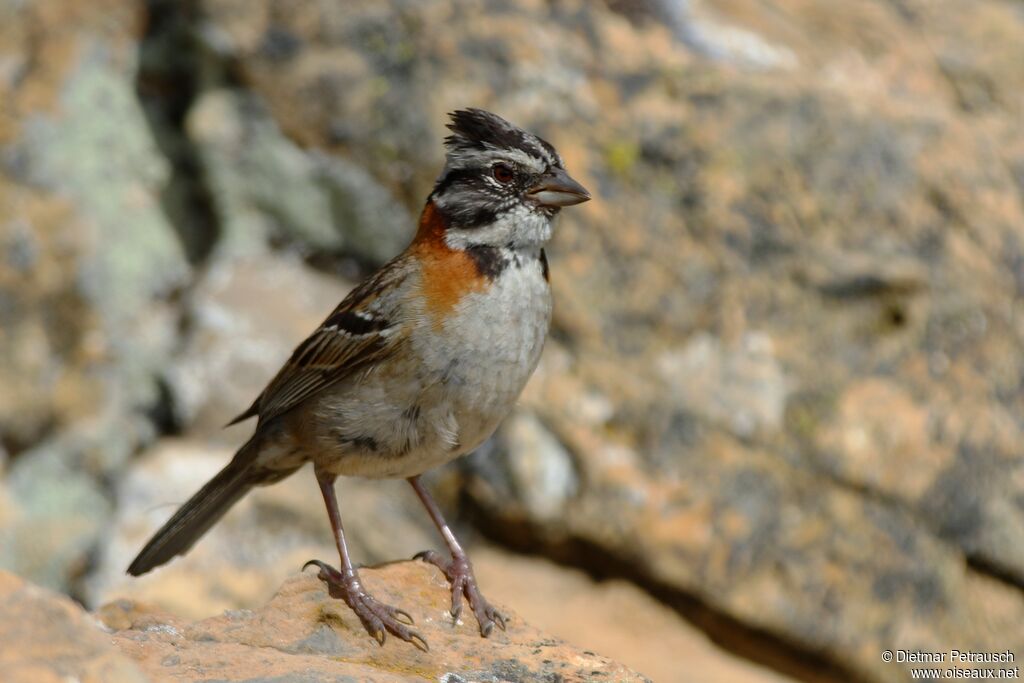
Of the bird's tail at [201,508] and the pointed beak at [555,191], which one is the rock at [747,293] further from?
the pointed beak at [555,191]

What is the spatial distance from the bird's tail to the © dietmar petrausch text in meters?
3.74

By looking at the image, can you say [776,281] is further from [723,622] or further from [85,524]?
[85,524]

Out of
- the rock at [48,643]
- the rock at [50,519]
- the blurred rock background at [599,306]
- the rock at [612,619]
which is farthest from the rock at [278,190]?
the rock at [48,643]

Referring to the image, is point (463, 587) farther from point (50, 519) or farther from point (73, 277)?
point (73, 277)

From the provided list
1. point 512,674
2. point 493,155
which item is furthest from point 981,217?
point 512,674

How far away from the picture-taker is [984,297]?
7543 millimetres

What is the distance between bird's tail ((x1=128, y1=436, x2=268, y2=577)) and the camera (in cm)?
532

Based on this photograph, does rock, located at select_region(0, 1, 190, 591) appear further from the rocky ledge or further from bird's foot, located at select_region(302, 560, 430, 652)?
bird's foot, located at select_region(302, 560, 430, 652)

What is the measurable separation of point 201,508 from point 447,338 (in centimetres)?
156

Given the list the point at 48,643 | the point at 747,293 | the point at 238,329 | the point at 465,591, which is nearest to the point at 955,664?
the point at 747,293

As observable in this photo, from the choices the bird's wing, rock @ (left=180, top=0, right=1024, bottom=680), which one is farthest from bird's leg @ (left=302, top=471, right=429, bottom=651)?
rock @ (left=180, top=0, right=1024, bottom=680)

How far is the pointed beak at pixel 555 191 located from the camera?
480 centimetres

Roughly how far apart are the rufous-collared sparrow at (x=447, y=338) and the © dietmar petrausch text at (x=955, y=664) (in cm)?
316

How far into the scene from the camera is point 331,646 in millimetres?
4211
